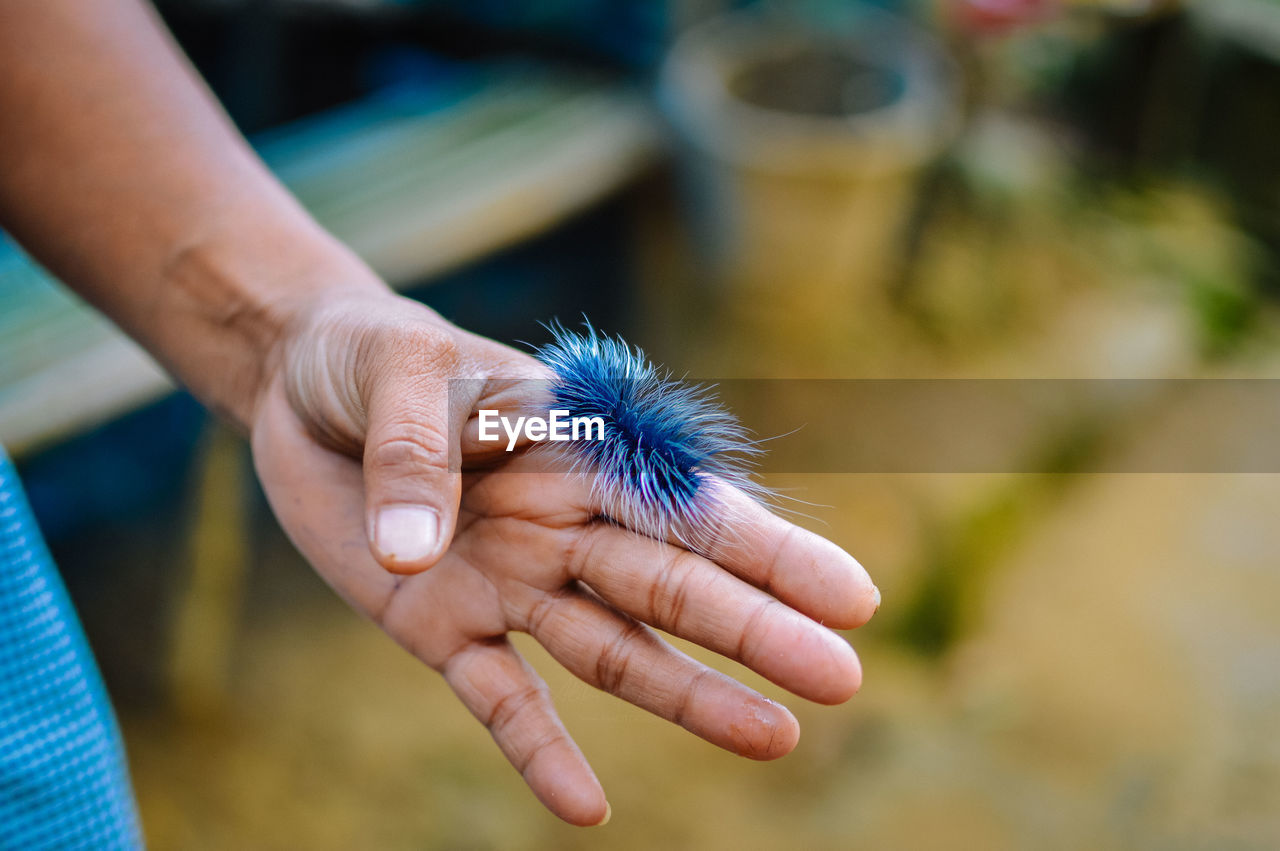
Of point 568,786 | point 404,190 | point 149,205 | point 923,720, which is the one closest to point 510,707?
point 568,786

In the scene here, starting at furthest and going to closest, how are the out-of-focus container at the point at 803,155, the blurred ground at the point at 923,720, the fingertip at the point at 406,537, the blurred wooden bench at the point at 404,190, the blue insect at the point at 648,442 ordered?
the out-of-focus container at the point at 803,155, the blurred ground at the point at 923,720, the blurred wooden bench at the point at 404,190, the blue insect at the point at 648,442, the fingertip at the point at 406,537

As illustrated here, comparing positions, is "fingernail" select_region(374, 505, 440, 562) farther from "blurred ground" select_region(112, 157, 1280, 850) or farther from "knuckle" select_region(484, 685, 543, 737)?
"blurred ground" select_region(112, 157, 1280, 850)

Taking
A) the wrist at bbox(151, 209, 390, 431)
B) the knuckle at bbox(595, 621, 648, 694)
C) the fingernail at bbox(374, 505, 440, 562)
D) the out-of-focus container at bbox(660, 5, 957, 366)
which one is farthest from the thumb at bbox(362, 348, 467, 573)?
the out-of-focus container at bbox(660, 5, 957, 366)

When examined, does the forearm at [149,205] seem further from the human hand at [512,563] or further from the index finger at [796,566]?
the index finger at [796,566]

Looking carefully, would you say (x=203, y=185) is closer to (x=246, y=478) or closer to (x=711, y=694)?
(x=711, y=694)

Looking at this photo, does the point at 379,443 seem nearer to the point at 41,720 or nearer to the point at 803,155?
the point at 41,720

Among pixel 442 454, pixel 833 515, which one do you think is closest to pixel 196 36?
pixel 833 515

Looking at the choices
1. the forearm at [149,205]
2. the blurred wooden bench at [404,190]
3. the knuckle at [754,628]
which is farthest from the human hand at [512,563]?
the blurred wooden bench at [404,190]
